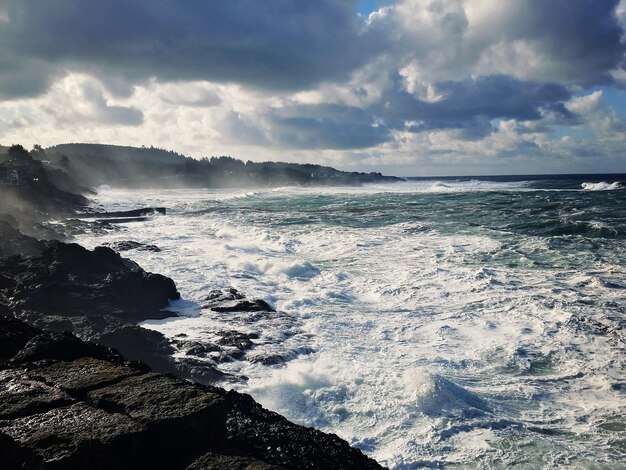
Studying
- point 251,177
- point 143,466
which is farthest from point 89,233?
point 251,177

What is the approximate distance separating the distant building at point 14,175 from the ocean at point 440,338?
31.2 m

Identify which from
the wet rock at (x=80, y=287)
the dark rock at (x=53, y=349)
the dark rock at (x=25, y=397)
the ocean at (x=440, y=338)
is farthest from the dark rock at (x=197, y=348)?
the dark rock at (x=25, y=397)

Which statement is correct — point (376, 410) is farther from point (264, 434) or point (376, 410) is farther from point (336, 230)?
point (336, 230)

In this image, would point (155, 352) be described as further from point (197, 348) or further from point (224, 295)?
point (224, 295)

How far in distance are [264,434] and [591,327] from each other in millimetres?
8189

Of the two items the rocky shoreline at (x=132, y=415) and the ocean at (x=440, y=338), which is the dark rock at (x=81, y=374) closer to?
the rocky shoreline at (x=132, y=415)

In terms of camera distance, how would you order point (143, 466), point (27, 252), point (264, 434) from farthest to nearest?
point (27, 252) < point (264, 434) < point (143, 466)

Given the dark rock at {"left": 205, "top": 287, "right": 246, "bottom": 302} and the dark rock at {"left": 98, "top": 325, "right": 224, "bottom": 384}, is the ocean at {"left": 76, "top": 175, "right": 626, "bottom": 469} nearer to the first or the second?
the dark rock at {"left": 205, "top": 287, "right": 246, "bottom": 302}

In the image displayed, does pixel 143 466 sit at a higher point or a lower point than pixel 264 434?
higher

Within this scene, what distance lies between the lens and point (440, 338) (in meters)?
9.70

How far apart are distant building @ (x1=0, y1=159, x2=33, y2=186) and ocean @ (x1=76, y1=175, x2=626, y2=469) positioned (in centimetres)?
3122

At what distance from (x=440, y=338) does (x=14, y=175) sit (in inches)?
1866

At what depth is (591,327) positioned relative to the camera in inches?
391

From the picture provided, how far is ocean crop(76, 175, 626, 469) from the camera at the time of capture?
6.20m
